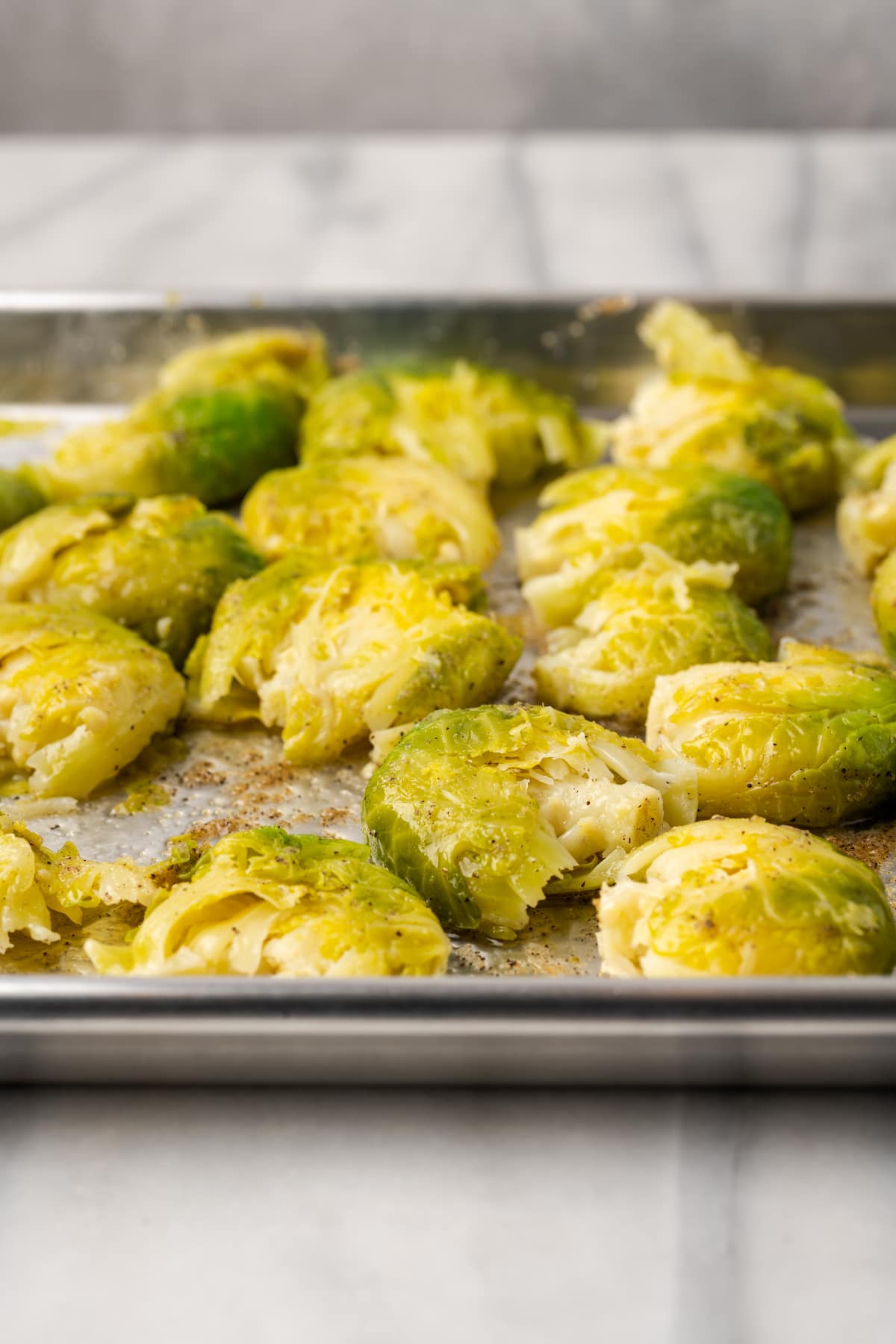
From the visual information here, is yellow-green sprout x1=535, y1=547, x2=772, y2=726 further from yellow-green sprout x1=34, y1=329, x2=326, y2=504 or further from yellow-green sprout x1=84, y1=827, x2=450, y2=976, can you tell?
yellow-green sprout x1=34, y1=329, x2=326, y2=504

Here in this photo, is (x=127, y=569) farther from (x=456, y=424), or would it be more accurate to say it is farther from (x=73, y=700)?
(x=456, y=424)

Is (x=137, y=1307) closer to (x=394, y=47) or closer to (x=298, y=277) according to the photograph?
(x=298, y=277)

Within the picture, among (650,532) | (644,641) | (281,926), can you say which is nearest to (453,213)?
(650,532)

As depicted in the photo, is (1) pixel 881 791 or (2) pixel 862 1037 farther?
(1) pixel 881 791

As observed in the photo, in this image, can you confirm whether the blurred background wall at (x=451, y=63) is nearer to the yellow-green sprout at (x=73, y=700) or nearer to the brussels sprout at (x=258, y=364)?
the brussels sprout at (x=258, y=364)

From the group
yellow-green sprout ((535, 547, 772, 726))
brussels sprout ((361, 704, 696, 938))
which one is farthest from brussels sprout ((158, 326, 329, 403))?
brussels sprout ((361, 704, 696, 938))

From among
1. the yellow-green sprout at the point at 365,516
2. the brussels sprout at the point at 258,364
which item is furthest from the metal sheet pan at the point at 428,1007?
the brussels sprout at the point at 258,364

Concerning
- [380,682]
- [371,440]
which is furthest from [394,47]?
[380,682]
